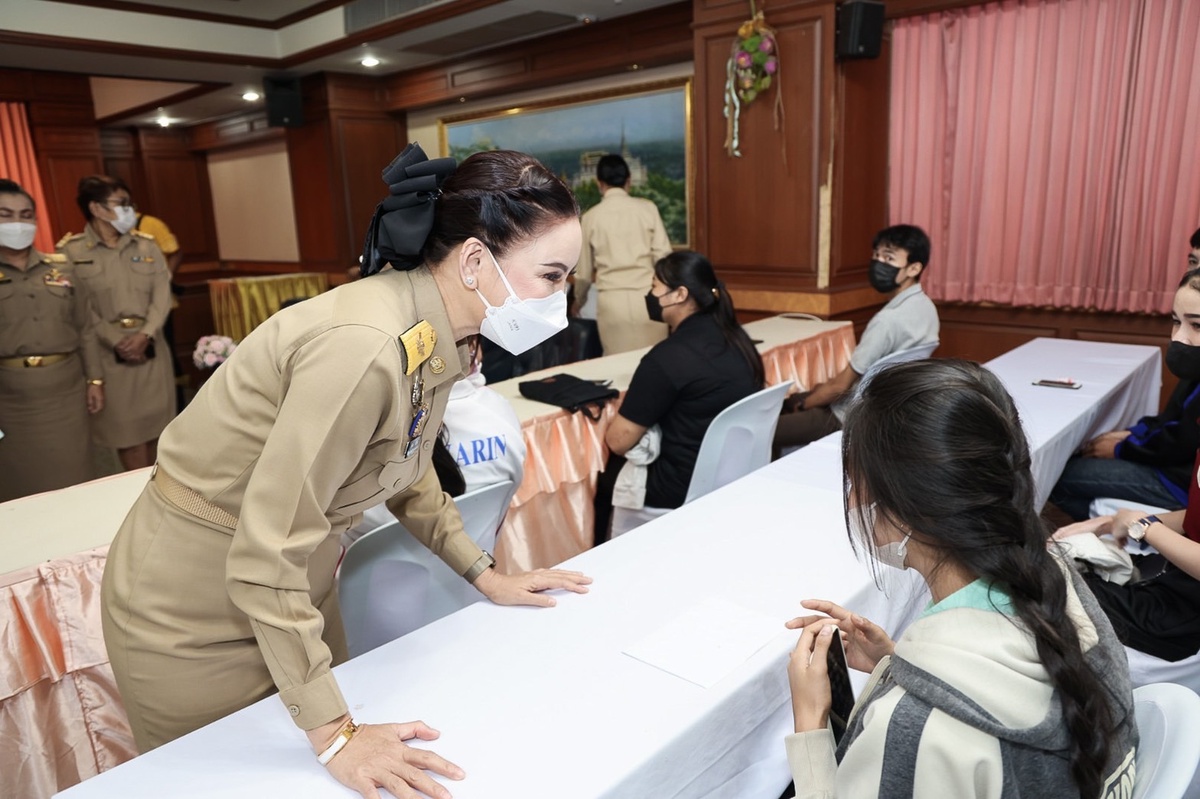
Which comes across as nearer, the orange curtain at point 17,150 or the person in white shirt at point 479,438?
the person in white shirt at point 479,438

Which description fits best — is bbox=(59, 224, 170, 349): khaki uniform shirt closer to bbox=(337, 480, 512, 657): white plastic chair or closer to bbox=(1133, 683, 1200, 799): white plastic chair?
bbox=(337, 480, 512, 657): white plastic chair

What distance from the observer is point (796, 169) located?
4.47 metres

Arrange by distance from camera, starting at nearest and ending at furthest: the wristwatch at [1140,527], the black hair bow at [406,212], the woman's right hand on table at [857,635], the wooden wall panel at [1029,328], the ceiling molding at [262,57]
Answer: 1. the black hair bow at [406,212]
2. the woman's right hand on table at [857,635]
3. the wristwatch at [1140,527]
4. the wooden wall panel at [1029,328]
5. the ceiling molding at [262,57]

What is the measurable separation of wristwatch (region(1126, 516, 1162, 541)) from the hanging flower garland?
325cm

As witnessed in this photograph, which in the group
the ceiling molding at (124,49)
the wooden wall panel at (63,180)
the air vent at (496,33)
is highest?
the air vent at (496,33)

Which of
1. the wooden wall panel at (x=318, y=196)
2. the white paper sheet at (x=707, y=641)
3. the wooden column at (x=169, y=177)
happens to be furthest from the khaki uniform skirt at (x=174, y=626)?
the wooden column at (x=169, y=177)

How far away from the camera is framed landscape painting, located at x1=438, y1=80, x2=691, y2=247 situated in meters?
5.42

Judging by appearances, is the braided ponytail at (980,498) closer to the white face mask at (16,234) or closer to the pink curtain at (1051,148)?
the white face mask at (16,234)

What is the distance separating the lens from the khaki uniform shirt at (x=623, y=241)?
454 cm

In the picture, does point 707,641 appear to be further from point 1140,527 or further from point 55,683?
point 55,683

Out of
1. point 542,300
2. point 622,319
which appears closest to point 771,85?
point 622,319

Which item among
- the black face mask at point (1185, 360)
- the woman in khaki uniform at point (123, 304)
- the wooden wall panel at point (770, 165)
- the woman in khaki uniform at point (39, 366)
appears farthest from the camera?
the wooden wall panel at point (770, 165)

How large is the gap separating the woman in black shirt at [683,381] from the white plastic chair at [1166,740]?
155 cm

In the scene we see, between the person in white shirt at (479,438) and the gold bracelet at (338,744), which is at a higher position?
the person in white shirt at (479,438)
